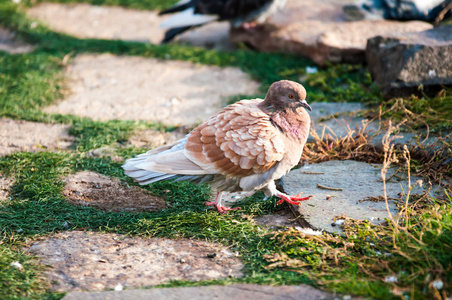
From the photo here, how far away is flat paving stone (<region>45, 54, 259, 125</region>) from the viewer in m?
→ 5.52

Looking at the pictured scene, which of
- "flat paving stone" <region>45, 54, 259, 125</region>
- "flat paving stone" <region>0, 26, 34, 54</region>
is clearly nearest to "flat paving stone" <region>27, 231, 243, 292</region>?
"flat paving stone" <region>45, 54, 259, 125</region>

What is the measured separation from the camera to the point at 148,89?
609 cm

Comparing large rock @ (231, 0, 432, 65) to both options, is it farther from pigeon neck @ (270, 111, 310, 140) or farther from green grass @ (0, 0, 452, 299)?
pigeon neck @ (270, 111, 310, 140)

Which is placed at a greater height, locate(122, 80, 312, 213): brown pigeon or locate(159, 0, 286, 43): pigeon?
locate(159, 0, 286, 43): pigeon

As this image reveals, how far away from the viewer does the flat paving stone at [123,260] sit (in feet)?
9.11

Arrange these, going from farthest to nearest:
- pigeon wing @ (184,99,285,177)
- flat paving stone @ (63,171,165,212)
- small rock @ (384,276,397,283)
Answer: flat paving stone @ (63,171,165,212) → pigeon wing @ (184,99,285,177) → small rock @ (384,276,397,283)

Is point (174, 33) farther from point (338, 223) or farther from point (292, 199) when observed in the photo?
point (338, 223)

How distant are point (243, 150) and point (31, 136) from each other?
2481 mm

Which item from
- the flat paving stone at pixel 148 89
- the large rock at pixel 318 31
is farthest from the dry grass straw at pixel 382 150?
the large rock at pixel 318 31

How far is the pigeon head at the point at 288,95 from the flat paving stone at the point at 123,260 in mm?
1140

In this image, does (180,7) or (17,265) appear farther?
(180,7)

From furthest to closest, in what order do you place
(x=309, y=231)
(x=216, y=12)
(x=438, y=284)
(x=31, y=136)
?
(x=216, y=12) < (x=31, y=136) < (x=309, y=231) < (x=438, y=284)

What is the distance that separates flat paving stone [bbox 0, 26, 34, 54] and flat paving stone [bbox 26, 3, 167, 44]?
0.70 m

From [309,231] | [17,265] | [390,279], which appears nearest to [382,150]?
[309,231]
